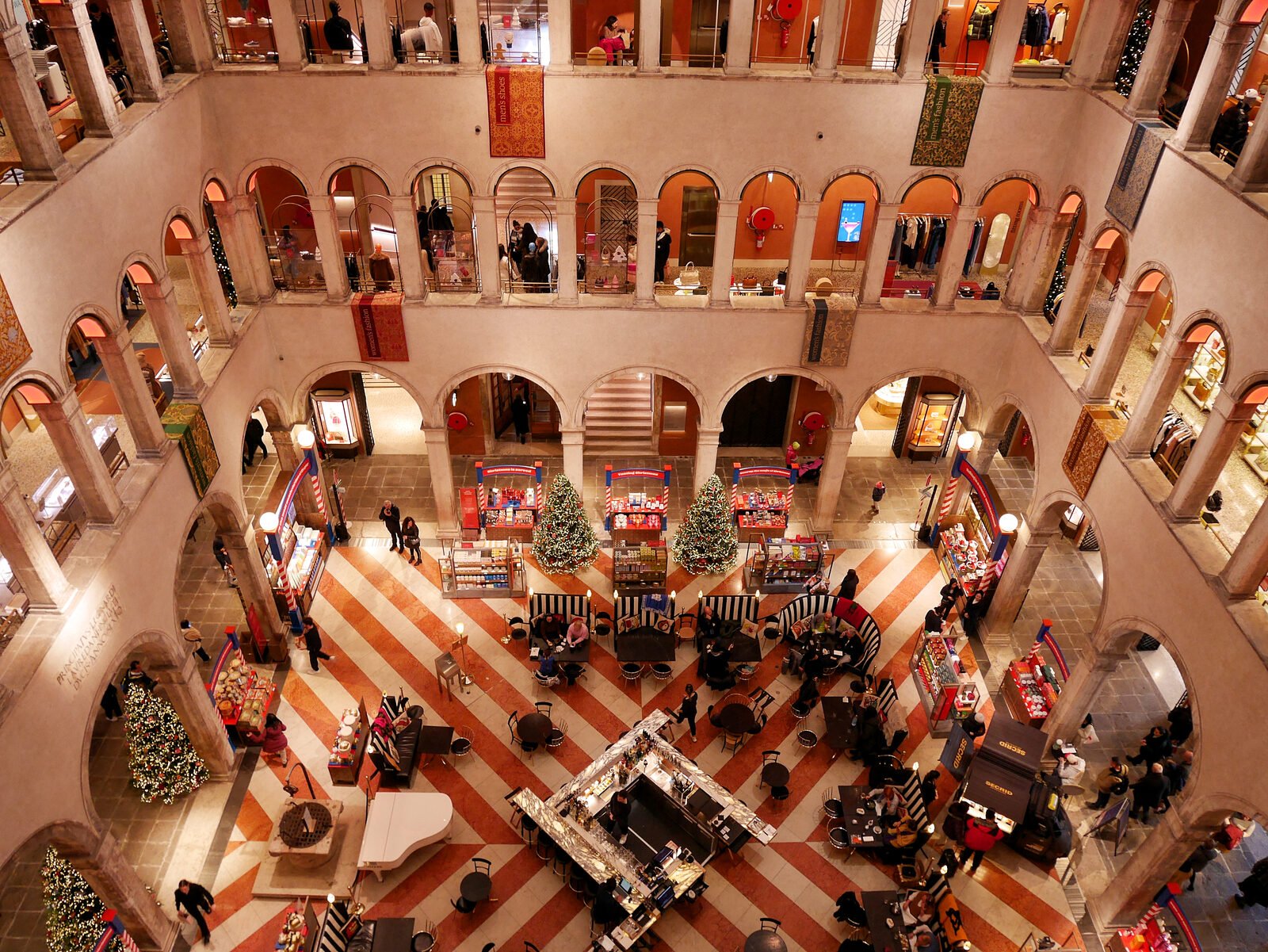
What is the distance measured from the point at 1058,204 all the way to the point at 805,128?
18.4 ft

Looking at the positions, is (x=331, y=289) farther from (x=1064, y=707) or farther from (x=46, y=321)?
(x=1064, y=707)

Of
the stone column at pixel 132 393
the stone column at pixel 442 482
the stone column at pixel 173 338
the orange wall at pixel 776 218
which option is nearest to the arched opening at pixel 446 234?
the stone column at pixel 442 482

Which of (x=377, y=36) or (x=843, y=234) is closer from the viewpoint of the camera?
(x=377, y=36)

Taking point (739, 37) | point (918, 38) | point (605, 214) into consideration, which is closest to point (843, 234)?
point (918, 38)

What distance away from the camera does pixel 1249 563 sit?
1296cm

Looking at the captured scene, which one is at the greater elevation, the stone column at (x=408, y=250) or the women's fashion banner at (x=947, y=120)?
the women's fashion banner at (x=947, y=120)

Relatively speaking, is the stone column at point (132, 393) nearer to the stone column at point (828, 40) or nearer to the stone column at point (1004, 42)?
the stone column at point (828, 40)

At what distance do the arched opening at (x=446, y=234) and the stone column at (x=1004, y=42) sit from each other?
35.2ft

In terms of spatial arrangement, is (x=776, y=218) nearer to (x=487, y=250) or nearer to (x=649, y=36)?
(x=649, y=36)

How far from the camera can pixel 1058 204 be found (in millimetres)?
19797

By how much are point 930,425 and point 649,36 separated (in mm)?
13644

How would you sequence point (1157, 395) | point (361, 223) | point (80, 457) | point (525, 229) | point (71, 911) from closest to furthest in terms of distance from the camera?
point (80, 457) → point (71, 911) → point (1157, 395) → point (525, 229) → point (361, 223)

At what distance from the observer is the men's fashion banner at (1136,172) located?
16125 mm

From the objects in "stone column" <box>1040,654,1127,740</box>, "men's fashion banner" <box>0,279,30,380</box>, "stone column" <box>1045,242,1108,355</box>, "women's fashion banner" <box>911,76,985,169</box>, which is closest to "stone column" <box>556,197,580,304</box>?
"women's fashion banner" <box>911,76,985,169</box>
